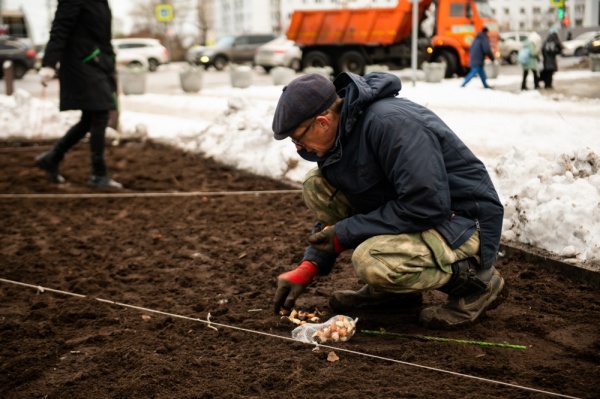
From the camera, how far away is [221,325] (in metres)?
3.28

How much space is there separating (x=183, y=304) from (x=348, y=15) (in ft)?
60.0

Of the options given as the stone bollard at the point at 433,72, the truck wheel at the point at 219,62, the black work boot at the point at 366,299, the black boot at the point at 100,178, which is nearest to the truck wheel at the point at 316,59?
the stone bollard at the point at 433,72

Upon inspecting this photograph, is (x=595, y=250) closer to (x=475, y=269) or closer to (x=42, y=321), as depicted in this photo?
(x=475, y=269)

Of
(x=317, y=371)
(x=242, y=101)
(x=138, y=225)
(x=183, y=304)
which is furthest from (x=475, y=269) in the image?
(x=242, y=101)

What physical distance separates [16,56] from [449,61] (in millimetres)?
15798

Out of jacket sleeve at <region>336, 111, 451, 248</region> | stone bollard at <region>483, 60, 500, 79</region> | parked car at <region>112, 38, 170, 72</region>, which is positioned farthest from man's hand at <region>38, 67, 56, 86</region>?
parked car at <region>112, 38, 170, 72</region>

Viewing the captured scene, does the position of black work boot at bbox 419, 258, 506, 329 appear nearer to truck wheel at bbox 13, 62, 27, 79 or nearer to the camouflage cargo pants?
the camouflage cargo pants

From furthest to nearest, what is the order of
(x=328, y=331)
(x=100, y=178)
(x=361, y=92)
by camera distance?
(x=100, y=178), (x=328, y=331), (x=361, y=92)

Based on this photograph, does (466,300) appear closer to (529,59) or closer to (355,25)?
(529,59)

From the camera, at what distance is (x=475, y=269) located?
3.07 m

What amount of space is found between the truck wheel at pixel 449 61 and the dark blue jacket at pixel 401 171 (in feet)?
57.6

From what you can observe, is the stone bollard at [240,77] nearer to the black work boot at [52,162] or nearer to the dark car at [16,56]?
the dark car at [16,56]

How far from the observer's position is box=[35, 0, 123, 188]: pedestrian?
233 inches

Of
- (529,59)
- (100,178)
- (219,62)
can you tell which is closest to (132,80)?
(529,59)
